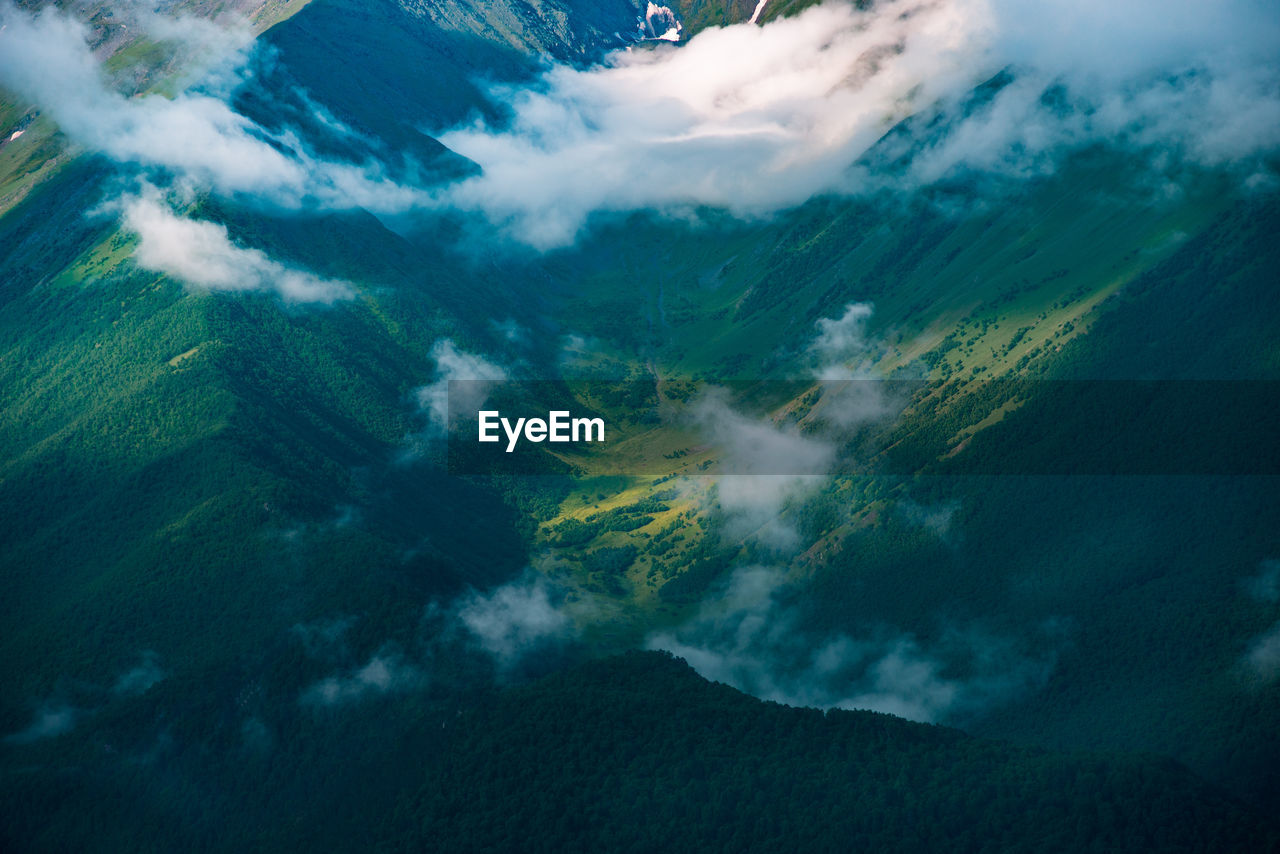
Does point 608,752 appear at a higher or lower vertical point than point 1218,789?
higher

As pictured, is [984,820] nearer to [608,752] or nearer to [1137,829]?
[1137,829]

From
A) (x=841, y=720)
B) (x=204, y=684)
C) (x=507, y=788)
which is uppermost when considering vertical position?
(x=204, y=684)

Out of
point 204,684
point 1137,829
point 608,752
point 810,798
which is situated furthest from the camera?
point 204,684

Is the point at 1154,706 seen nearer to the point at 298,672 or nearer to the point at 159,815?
the point at 298,672

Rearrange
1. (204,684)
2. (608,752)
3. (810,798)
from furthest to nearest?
(204,684), (608,752), (810,798)

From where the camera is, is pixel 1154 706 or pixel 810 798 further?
pixel 1154 706

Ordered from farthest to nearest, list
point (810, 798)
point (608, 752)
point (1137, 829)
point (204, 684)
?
point (204, 684) → point (608, 752) → point (810, 798) → point (1137, 829)

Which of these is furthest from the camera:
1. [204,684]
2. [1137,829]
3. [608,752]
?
[204,684]

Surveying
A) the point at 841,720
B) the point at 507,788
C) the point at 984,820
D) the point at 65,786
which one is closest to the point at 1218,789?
the point at 984,820

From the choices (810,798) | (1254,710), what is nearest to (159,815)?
(810,798)
